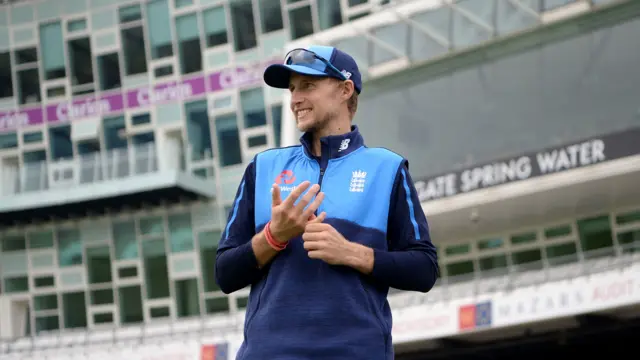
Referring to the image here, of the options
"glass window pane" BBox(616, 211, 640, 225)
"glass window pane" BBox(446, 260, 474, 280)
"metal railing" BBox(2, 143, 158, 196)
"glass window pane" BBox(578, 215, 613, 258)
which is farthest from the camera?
"metal railing" BBox(2, 143, 158, 196)

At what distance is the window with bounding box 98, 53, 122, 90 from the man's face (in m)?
30.4

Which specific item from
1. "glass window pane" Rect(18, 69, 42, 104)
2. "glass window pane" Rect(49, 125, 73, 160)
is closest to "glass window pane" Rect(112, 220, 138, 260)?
"glass window pane" Rect(49, 125, 73, 160)

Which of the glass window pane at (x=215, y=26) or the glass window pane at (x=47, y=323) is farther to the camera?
the glass window pane at (x=47, y=323)

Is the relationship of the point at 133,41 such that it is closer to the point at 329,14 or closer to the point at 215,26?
the point at 215,26

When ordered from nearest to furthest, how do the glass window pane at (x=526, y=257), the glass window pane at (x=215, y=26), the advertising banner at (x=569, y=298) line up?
Answer: 1. the advertising banner at (x=569, y=298)
2. the glass window pane at (x=526, y=257)
3. the glass window pane at (x=215, y=26)

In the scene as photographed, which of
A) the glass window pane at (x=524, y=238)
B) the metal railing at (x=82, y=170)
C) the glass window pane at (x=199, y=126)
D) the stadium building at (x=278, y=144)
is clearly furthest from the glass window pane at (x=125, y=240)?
the glass window pane at (x=524, y=238)

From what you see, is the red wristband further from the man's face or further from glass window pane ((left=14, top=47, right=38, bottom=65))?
Result: glass window pane ((left=14, top=47, right=38, bottom=65))

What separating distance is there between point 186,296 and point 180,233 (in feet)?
6.34

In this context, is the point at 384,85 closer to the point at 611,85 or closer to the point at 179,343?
the point at 611,85

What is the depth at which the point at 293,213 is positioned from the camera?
317 centimetres

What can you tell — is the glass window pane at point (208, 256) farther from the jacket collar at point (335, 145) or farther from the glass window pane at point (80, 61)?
the jacket collar at point (335, 145)

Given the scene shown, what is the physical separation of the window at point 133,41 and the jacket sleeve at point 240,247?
29757 mm

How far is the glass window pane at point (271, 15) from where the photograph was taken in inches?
1211

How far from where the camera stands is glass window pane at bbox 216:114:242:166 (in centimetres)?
3156
